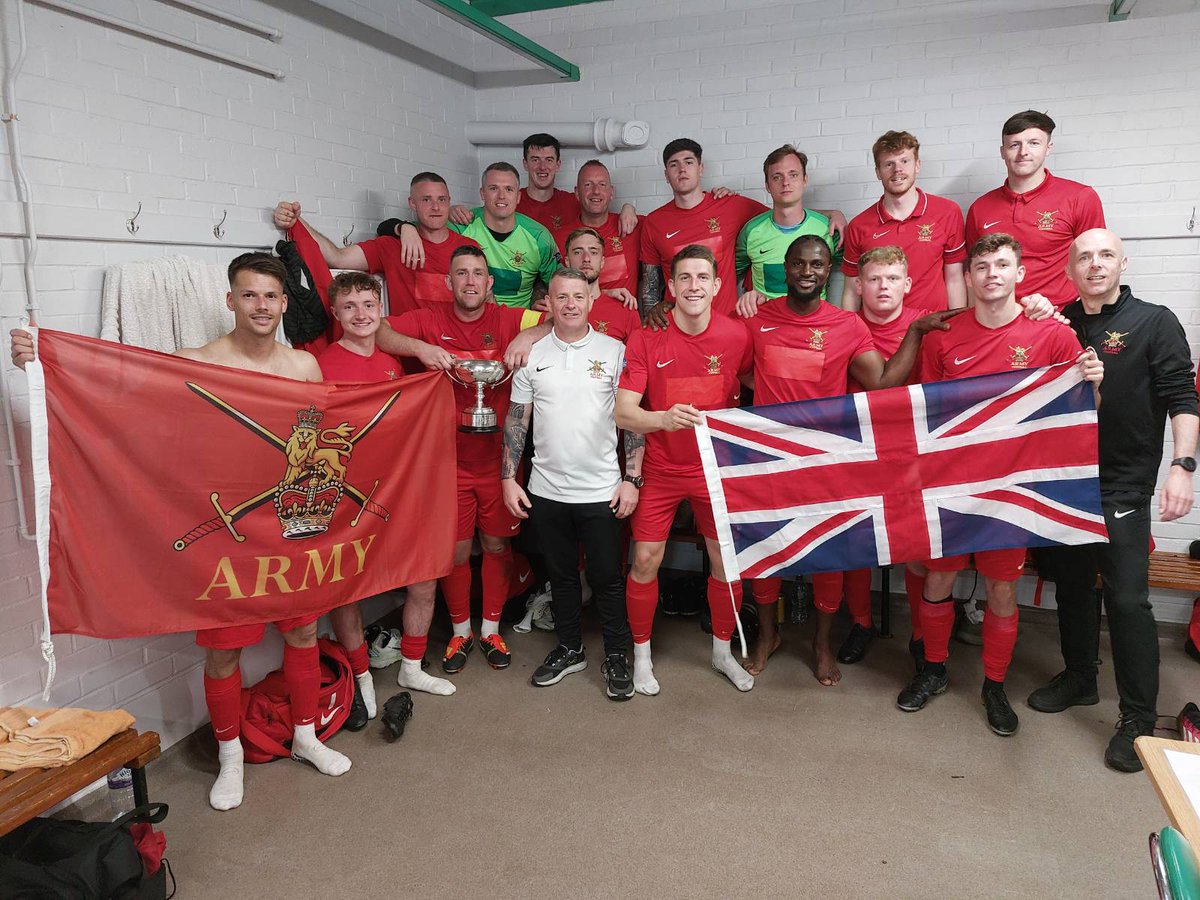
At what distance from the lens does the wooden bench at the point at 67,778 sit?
2324 millimetres

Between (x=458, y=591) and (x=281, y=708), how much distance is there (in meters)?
1.04

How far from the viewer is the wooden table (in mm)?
1377

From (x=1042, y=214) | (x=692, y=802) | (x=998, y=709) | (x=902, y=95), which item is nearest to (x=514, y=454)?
(x=692, y=802)

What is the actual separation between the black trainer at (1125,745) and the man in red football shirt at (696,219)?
2.67 metres

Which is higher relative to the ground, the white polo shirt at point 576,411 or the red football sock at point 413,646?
the white polo shirt at point 576,411

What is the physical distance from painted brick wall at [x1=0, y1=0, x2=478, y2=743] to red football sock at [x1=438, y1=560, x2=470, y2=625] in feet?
2.75

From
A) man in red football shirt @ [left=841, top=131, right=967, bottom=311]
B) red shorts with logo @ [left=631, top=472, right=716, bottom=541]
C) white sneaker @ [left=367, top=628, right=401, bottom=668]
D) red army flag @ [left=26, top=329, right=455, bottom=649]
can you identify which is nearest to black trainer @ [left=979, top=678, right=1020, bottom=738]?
red shorts with logo @ [left=631, top=472, right=716, bottom=541]

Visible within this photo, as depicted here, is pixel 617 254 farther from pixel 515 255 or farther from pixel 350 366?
pixel 350 366

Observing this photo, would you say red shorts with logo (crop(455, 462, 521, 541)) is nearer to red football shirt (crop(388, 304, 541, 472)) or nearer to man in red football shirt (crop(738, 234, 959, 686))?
red football shirt (crop(388, 304, 541, 472))

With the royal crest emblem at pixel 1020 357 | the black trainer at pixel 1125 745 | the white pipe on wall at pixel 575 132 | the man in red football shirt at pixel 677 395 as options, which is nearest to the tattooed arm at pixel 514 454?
the man in red football shirt at pixel 677 395

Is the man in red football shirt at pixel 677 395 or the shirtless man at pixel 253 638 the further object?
the man in red football shirt at pixel 677 395

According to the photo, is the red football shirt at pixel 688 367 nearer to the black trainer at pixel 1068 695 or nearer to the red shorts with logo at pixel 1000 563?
the red shorts with logo at pixel 1000 563

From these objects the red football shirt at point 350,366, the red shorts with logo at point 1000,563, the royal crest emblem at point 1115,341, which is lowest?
the red shorts with logo at point 1000,563

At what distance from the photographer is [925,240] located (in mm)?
4129
